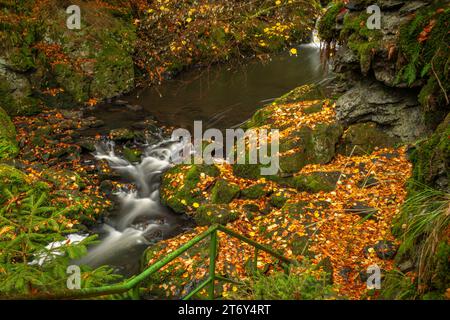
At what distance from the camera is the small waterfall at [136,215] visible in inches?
311

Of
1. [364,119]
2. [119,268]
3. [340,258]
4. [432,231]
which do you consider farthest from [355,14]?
[119,268]

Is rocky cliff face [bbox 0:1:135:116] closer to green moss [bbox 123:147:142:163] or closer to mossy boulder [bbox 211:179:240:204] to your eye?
green moss [bbox 123:147:142:163]

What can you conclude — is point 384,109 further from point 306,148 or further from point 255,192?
point 255,192

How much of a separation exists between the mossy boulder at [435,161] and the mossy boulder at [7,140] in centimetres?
924

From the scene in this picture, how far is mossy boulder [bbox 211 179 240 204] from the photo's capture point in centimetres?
847

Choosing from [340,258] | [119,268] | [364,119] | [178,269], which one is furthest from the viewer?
[364,119]

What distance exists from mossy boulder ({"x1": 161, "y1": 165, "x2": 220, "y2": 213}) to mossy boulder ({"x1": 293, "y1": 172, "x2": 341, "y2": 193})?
226 cm

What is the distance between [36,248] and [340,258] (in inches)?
169

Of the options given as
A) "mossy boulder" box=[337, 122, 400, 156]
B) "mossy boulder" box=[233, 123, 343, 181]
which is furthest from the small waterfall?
"mossy boulder" box=[337, 122, 400, 156]

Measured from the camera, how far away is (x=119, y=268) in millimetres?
7535

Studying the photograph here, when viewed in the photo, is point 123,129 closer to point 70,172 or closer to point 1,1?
point 70,172

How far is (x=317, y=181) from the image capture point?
7840 millimetres

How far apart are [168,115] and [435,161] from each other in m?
10.4

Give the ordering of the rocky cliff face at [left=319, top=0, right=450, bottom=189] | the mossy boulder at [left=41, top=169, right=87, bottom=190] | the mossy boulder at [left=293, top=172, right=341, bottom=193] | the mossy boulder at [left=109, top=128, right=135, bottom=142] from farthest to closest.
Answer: the mossy boulder at [left=109, top=128, right=135, bottom=142] → the mossy boulder at [left=41, top=169, right=87, bottom=190] → the mossy boulder at [left=293, top=172, right=341, bottom=193] → the rocky cliff face at [left=319, top=0, right=450, bottom=189]
